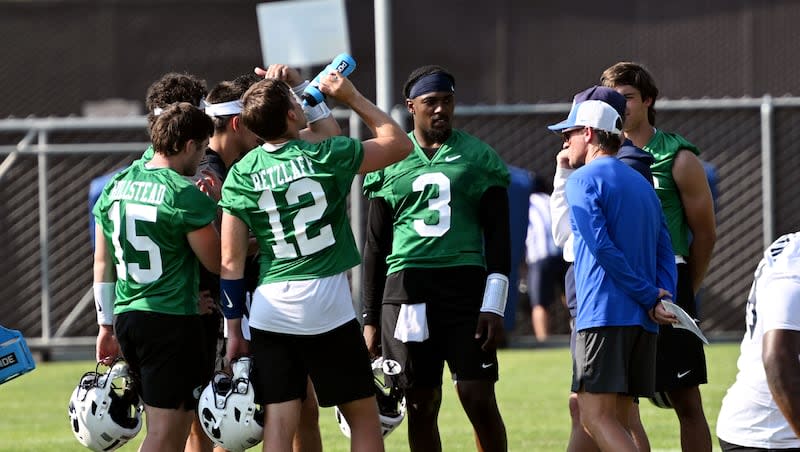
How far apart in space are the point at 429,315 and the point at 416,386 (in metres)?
0.36

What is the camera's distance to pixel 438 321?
712 cm

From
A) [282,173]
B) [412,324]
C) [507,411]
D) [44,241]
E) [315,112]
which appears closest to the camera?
[282,173]

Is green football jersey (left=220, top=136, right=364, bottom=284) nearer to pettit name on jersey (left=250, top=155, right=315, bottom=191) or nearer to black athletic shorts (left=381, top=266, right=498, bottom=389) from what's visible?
pettit name on jersey (left=250, top=155, right=315, bottom=191)

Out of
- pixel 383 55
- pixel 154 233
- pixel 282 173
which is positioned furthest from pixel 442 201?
pixel 383 55

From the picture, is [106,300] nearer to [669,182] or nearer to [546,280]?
[669,182]

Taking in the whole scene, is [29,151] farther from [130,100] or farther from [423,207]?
[423,207]

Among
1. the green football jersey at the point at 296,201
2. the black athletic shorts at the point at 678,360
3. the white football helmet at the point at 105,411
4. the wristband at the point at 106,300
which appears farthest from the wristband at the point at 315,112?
the black athletic shorts at the point at 678,360

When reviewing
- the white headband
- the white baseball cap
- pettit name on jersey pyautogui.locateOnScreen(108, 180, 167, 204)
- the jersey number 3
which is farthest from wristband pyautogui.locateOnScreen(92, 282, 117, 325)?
the white baseball cap

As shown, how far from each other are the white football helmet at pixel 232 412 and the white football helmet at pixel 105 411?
549 mm

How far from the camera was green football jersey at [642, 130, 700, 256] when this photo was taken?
711cm

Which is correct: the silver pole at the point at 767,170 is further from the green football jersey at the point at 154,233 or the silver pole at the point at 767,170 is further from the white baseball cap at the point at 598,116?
the green football jersey at the point at 154,233

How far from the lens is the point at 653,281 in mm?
6324

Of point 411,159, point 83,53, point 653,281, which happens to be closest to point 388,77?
point 83,53

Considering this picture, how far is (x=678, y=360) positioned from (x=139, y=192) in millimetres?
2743
